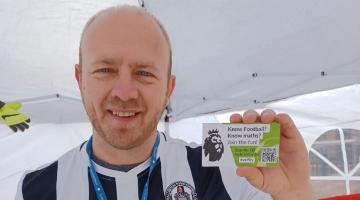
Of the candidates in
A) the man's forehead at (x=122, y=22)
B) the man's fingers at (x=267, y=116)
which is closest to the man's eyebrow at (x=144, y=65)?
the man's forehead at (x=122, y=22)

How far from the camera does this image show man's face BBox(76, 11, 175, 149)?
1068mm

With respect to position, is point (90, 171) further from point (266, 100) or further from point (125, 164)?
point (266, 100)

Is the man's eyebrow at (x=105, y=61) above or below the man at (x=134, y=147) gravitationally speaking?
above

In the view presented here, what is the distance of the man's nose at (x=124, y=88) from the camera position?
1.05 meters

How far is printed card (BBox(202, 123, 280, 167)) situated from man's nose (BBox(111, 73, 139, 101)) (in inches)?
8.1

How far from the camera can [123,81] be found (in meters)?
1.06

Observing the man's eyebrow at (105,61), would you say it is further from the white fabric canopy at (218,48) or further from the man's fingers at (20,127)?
the man's fingers at (20,127)

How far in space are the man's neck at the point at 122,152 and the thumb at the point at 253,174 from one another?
1.09 feet

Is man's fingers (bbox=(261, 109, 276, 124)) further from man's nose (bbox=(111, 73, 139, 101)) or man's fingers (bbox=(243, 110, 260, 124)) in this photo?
man's nose (bbox=(111, 73, 139, 101))

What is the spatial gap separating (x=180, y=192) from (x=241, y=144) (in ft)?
0.94

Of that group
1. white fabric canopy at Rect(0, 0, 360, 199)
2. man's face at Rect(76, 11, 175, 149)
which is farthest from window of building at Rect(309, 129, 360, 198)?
man's face at Rect(76, 11, 175, 149)

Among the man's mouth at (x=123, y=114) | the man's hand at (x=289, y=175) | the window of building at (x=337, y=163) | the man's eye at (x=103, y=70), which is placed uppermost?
the man's eye at (x=103, y=70)

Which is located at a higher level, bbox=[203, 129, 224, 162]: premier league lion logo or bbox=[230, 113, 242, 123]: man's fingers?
bbox=[230, 113, 242, 123]: man's fingers

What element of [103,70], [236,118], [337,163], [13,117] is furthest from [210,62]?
[236,118]
